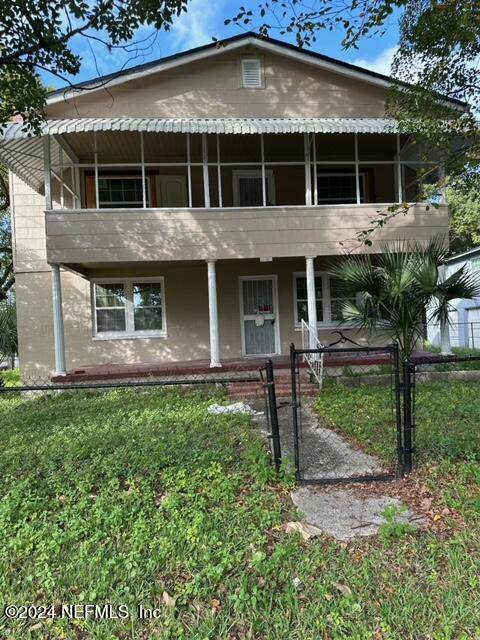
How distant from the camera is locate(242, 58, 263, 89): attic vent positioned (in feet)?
34.6

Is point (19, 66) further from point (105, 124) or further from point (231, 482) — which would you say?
point (231, 482)

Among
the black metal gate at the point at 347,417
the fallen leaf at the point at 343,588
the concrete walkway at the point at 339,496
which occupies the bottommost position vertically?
the fallen leaf at the point at 343,588

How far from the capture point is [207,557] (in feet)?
9.32

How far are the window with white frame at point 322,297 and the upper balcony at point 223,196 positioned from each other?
2064 mm

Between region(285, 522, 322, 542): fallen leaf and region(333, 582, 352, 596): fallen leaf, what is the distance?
483 millimetres

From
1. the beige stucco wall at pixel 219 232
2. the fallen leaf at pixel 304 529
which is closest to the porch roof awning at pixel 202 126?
the beige stucco wall at pixel 219 232

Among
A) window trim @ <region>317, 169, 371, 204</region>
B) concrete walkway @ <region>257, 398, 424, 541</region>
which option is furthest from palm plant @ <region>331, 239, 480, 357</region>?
window trim @ <region>317, 169, 371, 204</region>

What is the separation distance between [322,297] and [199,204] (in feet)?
14.1

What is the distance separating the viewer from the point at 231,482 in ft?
12.8

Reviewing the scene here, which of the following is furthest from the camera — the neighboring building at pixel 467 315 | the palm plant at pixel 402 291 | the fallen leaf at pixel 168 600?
the neighboring building at pixel 467 315

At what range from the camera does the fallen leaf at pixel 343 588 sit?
2547 millimetres

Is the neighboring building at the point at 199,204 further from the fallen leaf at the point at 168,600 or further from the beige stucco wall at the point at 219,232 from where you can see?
the fallen leaf at the point at 168,600

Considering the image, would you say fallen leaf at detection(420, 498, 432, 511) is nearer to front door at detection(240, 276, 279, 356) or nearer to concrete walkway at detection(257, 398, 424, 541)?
concrete walkway at detection(257, 398, 424, 541)

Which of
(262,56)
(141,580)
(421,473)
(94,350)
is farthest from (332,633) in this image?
(262,56)
